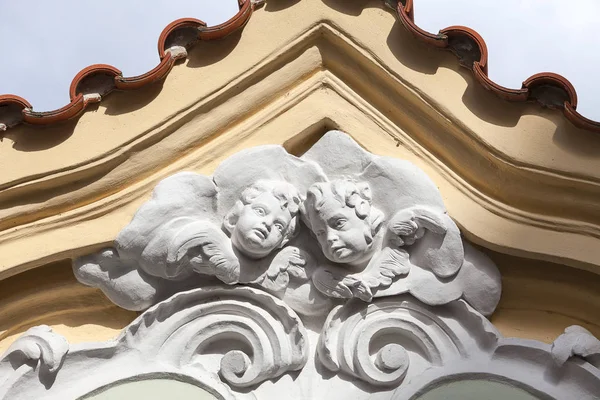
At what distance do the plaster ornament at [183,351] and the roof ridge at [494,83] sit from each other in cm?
107

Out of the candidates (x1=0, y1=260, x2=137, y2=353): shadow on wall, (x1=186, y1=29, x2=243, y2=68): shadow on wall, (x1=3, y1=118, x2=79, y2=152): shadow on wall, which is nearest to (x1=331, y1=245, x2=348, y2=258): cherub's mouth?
(x1=0, y1=260, x2=137, y2=353): shadow on wall

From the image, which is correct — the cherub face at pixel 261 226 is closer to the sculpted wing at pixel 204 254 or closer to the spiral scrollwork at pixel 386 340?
the sculpted wing at pixel 204 254

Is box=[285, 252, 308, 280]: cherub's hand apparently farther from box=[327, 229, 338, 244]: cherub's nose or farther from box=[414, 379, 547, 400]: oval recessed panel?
box=[414, 379, 547, 400]: oval recessed panel

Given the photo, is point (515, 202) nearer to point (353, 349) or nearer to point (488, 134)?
point (488, 134)

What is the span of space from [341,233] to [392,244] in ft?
0.66

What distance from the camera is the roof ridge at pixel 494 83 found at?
3.78 meters

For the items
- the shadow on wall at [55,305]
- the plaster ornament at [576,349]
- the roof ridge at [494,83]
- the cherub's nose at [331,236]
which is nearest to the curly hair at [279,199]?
the cherub's nose at [331,236]

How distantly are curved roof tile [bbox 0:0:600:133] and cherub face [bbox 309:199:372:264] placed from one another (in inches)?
27.2

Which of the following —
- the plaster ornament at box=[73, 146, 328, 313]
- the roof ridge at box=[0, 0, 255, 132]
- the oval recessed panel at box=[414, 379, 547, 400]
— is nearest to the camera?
the oval recessed panel at box=[414, 379, 547, 400]

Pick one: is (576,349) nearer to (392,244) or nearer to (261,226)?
(392,244)

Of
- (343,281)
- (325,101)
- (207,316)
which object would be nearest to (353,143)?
(325,101)

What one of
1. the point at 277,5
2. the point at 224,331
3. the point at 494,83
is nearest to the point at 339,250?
the point at 224,331

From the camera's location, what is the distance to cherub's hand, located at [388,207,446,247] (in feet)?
Answer: 12.1

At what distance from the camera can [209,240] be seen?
365 cm
